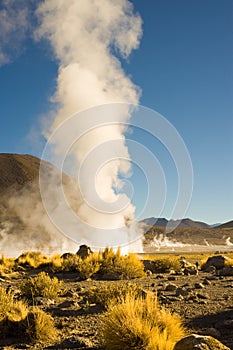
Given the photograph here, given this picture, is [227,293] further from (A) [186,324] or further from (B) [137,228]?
(B) [137,228]

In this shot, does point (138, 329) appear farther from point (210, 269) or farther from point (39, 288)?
point (210, 269)

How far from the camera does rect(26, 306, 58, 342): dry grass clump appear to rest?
613 cm

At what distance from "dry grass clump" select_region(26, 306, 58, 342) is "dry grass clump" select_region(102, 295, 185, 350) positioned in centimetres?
126

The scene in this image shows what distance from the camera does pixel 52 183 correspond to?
387ft

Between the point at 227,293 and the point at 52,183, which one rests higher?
the point at 52,183

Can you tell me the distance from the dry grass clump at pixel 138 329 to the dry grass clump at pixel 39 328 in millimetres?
1256

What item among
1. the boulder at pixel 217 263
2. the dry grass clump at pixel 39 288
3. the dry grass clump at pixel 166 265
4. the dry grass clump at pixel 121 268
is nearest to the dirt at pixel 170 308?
the dry grass clump at pixel 39 288

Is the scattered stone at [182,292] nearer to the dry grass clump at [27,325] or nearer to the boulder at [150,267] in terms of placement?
the dry grass clump at [27,325]

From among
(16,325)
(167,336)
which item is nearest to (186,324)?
(167,336)

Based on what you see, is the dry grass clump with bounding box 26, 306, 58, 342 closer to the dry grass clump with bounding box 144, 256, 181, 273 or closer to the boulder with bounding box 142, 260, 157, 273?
the dry grass clump with bounding box 144, 256, 181, 273

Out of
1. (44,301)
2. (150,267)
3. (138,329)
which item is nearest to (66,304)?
(44,301)

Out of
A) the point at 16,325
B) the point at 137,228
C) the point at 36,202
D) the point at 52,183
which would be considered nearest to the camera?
the point at 16,325

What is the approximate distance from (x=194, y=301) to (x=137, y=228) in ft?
138

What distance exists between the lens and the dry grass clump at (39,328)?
6.13 metres
